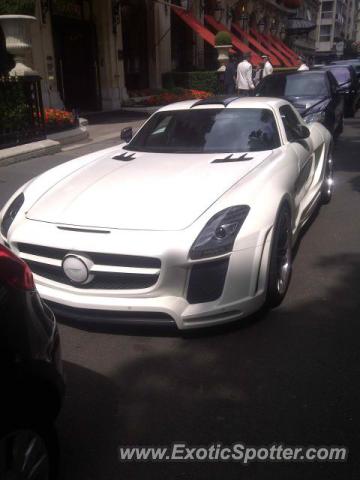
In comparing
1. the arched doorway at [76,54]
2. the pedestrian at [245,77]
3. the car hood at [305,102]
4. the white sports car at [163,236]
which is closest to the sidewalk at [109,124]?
the arched doorway at [76,54]

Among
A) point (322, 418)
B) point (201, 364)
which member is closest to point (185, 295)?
point (201, 364)

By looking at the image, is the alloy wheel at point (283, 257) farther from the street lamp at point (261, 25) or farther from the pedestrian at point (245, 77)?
the street lamp at point (261, 25)

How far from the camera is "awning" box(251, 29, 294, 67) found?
33356 mm

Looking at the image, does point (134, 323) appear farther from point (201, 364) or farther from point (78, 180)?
point (78, 180)

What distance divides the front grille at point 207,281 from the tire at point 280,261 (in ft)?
1.44

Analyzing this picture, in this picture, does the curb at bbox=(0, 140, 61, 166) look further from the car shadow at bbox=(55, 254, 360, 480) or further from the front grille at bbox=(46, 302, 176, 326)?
the car shadow at bbox=(55, 254, 360, 480)

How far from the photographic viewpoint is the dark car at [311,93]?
8975mm

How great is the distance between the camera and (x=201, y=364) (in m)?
2.95

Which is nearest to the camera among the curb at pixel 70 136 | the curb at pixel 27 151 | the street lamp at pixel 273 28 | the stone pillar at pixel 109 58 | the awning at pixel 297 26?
the curb at pixel 27 151

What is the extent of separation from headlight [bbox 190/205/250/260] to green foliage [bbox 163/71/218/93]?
1917cm

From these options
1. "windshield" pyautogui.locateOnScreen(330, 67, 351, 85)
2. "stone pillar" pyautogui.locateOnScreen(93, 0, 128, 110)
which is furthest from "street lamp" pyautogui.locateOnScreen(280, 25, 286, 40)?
"stone pillar" pyautogui.locateOnScreen(93, 0, 128, 110)

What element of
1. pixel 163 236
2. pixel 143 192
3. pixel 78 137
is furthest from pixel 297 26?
pixel 163 236

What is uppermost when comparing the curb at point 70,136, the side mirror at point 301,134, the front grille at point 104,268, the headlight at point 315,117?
the side mirror at point 301,134

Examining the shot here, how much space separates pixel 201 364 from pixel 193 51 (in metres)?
25.2
